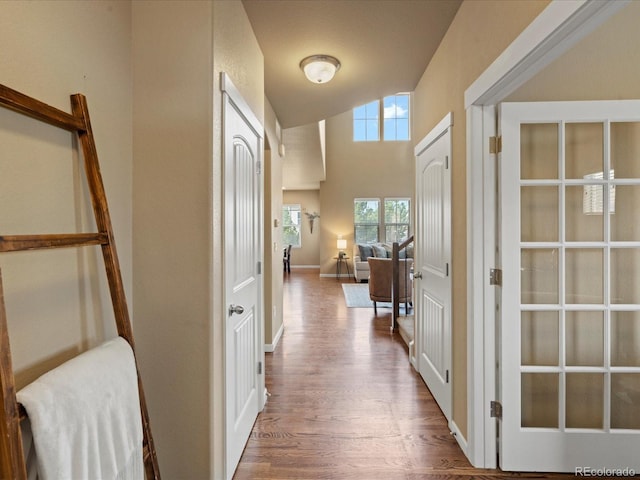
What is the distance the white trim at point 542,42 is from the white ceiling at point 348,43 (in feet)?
2.54

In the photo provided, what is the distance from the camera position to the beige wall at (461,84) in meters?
1.59

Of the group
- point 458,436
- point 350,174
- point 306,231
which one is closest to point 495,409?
point 458,436

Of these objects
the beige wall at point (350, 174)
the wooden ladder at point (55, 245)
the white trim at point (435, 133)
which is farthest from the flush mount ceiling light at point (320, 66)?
the beige wall at point (350, 174)

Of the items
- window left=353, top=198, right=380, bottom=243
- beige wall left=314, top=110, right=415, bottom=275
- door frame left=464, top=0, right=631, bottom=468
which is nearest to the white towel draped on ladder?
door frame left=464, top=0, right=631, bottom=468

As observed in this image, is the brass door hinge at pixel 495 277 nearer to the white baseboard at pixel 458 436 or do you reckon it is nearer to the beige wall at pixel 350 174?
the white baseboard at pixel 458 436

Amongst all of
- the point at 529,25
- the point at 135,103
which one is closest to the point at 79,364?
the point at 135,103

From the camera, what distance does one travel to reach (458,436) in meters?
1.97

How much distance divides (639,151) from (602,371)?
45.1 inches

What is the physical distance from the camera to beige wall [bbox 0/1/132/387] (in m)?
0.92

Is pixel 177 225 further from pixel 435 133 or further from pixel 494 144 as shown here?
pixel 435 133

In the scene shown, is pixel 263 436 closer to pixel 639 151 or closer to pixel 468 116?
pixel 468 116

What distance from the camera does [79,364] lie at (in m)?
0.96

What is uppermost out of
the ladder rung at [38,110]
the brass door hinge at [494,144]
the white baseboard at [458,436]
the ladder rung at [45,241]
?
the brass door hinge at [494,144]

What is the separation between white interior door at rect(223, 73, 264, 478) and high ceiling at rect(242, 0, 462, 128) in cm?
67
